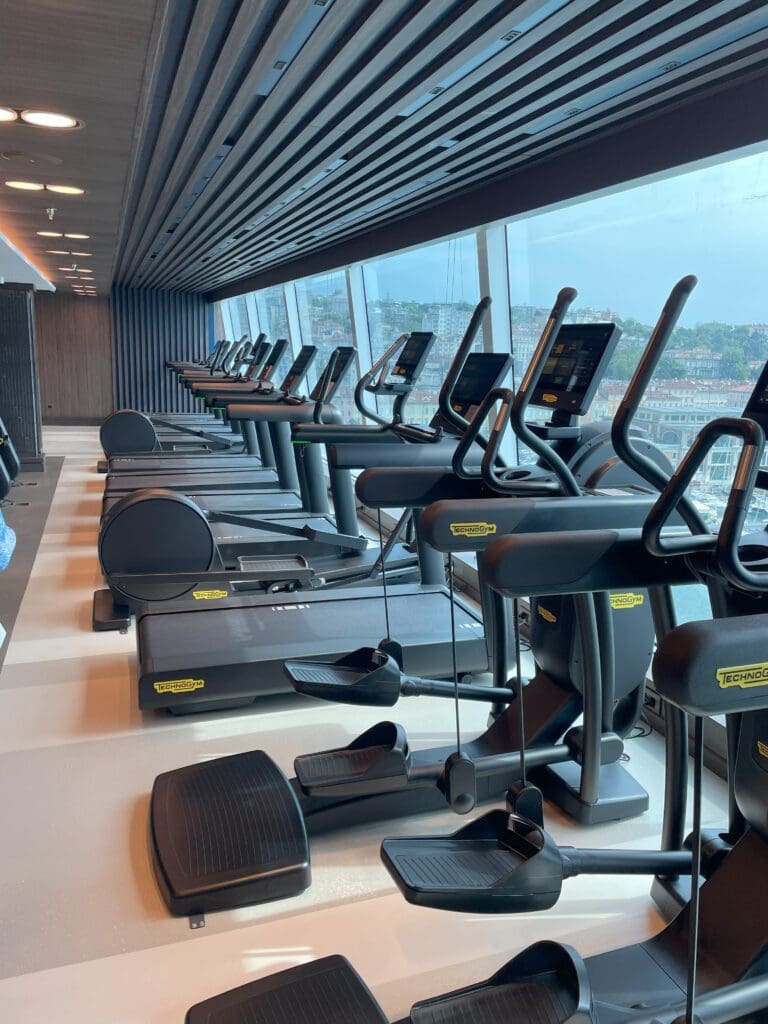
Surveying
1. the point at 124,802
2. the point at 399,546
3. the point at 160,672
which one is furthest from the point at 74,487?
the point at 124,802

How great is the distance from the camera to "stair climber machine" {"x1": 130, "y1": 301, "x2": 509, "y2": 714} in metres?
3.12

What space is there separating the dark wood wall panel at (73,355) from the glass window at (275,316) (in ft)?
12.2

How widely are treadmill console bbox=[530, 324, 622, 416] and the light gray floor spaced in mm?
1310

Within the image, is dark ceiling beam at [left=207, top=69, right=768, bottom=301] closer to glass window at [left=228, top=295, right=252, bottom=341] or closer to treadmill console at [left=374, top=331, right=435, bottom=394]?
treadmill console at [left=374, top=331, right=435, bottom=394]

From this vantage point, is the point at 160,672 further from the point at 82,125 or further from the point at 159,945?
the point at 82,125

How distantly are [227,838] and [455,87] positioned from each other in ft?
9.70

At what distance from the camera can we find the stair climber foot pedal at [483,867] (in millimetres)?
1566

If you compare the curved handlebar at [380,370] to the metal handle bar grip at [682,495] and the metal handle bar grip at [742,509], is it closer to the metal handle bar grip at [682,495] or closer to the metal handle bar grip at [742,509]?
the metal handle bar grip at [682,495]

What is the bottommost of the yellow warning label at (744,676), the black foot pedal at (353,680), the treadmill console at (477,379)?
the black foot pedal at (353,680)

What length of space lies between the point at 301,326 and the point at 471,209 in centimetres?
661

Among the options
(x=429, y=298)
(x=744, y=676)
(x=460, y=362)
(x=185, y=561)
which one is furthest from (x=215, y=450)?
(x=744, y=676)

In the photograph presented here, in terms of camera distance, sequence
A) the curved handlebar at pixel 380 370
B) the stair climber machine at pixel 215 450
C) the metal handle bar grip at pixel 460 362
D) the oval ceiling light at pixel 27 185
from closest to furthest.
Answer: the metal handle bar grip at pixel 460 362 < the curved handlebar at pixel 380 370 < the oval ceiling light at pixel 27 185 < the stair climber machine at pixel 215 450

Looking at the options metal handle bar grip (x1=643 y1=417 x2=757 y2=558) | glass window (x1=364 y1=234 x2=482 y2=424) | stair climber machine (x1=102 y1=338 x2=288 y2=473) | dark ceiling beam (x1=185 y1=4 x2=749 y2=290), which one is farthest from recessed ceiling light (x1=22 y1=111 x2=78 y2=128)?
stair climber machine (x1=102 y1=338 x2=288 y2=473)

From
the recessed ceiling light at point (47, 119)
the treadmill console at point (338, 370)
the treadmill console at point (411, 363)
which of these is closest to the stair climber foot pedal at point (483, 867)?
the treadmill console at point (411, 363)
